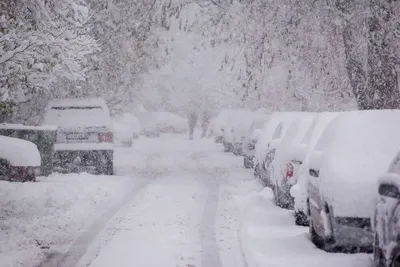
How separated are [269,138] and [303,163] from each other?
6.56 metres

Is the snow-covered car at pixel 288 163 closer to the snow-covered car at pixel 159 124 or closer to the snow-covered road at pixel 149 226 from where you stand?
the snow-covered road at pixel 149 226

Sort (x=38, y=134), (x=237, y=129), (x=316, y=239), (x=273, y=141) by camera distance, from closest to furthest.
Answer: (x=316, y=239)
(x=273, y=141)
(x=38, y=134)
(x=237, y=129)

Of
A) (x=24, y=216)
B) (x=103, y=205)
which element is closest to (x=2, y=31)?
(x=24, y=216)

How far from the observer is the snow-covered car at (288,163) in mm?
11992

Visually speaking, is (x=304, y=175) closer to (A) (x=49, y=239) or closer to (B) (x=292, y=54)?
(A) (x=49, y=239)

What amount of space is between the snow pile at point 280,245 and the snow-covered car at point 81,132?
7378mm

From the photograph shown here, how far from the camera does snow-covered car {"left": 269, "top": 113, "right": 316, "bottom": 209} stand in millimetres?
11992

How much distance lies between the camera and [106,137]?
19.1 metres

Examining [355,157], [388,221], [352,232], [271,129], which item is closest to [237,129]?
[271,129]

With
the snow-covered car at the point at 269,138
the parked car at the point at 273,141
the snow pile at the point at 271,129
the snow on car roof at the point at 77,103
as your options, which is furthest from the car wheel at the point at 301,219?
the snow on car roof at the point at 77,103

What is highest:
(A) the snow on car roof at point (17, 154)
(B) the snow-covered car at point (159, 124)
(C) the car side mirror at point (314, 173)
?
(C) the car side mirror at point (314, 173)

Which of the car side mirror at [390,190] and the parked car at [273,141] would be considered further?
the parked car at [273,141]

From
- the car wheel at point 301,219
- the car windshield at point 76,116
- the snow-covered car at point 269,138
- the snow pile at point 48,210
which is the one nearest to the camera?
the snow pile at point 48,210

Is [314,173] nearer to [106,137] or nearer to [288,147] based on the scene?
[288,147]
